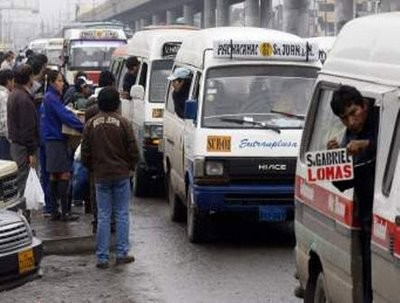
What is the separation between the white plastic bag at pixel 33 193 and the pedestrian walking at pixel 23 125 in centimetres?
28

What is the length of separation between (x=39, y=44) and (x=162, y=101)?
105 ft

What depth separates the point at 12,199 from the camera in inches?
333

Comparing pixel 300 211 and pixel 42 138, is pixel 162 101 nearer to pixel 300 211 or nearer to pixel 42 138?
pixel 42 138

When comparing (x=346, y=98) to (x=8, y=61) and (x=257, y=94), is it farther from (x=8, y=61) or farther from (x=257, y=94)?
(x=8, y=61)

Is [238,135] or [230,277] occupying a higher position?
[238,135]

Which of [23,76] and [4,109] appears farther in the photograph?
[4,109]

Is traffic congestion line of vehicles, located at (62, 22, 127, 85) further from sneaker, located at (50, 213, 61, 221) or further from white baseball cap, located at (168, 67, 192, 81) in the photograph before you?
sneaker, located at (50, 213, 61, 221)

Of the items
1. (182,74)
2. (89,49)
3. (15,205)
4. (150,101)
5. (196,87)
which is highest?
(182,74)

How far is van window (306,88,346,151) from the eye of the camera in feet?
21.1

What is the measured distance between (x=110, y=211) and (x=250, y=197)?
153 centimetres

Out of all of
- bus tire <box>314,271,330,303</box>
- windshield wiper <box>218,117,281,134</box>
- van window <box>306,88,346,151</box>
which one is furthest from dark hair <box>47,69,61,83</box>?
bus tire <box>314,271,330,303</box>

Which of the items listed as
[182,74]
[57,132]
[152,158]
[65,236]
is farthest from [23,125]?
[152,158]

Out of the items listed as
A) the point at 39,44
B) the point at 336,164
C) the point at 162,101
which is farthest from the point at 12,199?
the point at 39,44

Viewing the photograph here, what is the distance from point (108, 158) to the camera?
9.08 metres
